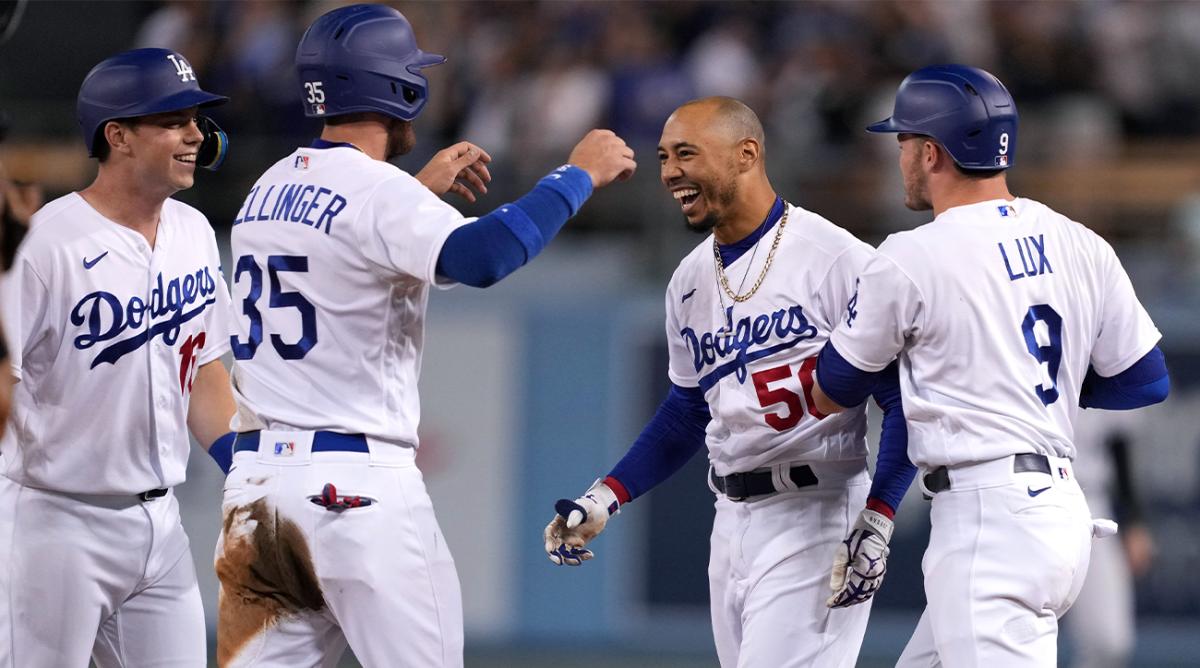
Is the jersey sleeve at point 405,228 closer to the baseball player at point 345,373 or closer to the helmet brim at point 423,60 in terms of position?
the baseball player at point 345,373

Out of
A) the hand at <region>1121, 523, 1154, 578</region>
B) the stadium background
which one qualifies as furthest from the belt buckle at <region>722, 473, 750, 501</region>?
the stadium background

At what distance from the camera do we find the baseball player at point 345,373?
183 inches

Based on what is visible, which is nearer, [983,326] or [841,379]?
[983,326]

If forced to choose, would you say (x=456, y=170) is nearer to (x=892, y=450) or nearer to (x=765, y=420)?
(x=765, y=420)

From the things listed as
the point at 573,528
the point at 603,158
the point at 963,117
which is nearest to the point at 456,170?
the point at 603,158

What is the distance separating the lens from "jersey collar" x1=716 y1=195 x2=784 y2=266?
18.4ft

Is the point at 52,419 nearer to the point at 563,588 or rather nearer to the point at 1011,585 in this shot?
the point at 1011,585

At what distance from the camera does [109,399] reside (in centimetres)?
521

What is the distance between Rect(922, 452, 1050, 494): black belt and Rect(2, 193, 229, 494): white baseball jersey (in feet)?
8.16

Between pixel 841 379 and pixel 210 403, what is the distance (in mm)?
2277

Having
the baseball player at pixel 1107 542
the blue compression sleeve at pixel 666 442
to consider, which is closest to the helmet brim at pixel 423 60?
the blue compression sleeve at pixel 666 442

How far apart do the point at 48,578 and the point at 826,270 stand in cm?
270

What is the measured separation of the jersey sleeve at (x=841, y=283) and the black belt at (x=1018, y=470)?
0.65 m

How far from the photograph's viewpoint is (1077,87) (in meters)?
12.2
